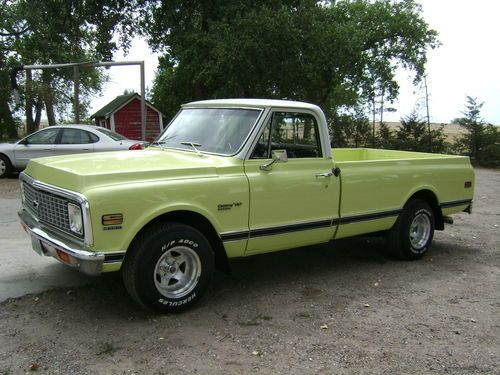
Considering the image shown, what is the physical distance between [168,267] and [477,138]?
1845 cm

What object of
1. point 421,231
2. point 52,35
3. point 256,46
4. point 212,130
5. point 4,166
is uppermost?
point 52,35

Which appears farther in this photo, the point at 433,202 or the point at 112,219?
the point at 433,202

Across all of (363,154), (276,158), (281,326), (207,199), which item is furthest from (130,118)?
(281,326)

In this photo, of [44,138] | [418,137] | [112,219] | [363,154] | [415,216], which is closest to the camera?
[112,219]

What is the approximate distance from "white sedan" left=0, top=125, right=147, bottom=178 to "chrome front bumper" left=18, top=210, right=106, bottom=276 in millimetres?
8668

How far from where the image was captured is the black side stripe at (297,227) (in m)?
4.57

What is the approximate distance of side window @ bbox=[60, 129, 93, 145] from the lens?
1309 cm

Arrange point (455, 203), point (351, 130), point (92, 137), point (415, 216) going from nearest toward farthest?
point (415, 216) → point (455, 203) → point (92, 137) → point (351, 130)

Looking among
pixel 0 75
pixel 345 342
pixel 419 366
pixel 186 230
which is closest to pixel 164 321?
pixel 186 230

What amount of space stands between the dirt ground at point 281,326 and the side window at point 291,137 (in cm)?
138

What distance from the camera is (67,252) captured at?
3887 mm

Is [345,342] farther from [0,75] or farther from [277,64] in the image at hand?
[0,75]

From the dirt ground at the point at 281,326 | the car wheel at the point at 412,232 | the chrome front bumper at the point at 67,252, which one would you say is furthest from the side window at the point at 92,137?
the car wheel at the point at 412,232

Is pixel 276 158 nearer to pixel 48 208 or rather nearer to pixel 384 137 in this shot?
pixel 48 208
